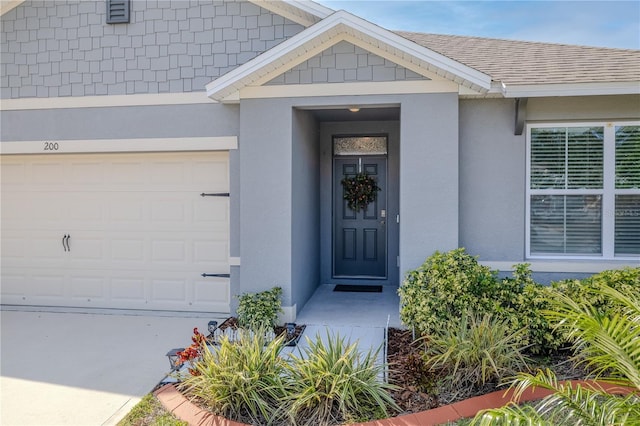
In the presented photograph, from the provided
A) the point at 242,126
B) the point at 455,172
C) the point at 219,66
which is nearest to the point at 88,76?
the point at 219,66

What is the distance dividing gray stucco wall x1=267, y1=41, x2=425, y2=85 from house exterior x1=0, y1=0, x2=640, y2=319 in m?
0.02

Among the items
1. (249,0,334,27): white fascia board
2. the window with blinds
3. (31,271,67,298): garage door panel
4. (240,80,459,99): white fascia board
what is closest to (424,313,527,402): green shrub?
the window with blinds

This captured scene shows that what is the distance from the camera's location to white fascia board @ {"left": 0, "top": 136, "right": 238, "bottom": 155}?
22.1ft

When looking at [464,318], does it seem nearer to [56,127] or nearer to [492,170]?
[492,170]

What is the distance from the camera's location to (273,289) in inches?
235

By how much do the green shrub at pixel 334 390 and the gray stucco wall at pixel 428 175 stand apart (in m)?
2.18

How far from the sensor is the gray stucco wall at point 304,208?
624cm

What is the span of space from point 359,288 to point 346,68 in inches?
156

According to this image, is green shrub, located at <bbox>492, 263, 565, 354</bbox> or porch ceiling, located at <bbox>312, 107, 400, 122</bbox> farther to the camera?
porch ceiling, located at <bbox>312, 107, 400, 122</bbox>

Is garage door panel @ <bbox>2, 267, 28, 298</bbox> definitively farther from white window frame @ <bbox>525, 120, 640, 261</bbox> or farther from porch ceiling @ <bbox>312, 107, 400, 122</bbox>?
white window frame @ <bbox>525, 120, 640, 261</bbox>

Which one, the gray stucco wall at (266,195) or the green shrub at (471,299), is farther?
the gray stucco wall at (266,195)

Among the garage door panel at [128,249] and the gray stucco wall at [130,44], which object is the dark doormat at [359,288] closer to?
the garage door panel at [128,249]

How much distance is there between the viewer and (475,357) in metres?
4.20

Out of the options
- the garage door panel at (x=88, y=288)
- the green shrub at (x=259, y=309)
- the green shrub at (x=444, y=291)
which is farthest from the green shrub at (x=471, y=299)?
the garage door panel at (x=88, y=288)
